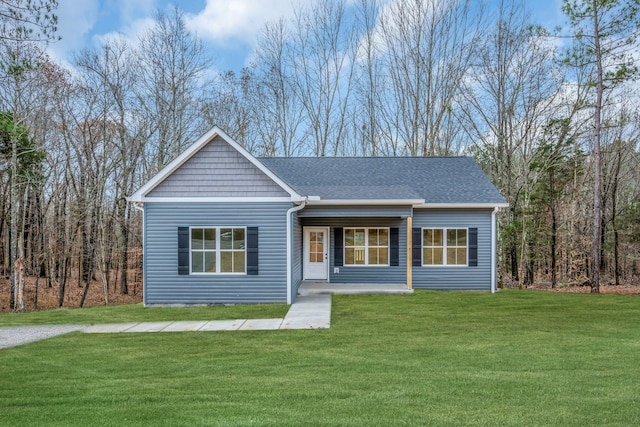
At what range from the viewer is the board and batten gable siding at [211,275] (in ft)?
36.1

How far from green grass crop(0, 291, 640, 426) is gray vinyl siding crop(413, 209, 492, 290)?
466cm

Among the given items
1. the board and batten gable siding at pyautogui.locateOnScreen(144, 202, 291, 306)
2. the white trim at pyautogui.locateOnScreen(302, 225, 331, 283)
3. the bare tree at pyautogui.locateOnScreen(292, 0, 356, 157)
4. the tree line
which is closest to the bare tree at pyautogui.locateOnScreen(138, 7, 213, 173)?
the tree line

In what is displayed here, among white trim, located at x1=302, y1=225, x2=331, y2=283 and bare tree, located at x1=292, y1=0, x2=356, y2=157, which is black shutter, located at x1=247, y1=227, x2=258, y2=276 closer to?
white trim, located at x1=302, y1=225, x2=331, y2=283

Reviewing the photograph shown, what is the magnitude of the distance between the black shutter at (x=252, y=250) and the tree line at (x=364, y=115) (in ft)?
26.4

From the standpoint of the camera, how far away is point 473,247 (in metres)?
13.5

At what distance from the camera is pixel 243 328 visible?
822 centimetres

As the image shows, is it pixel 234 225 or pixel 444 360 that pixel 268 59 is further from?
pixel 444 360

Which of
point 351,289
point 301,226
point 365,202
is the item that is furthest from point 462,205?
point 301,226

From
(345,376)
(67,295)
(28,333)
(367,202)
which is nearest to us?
(345,376)

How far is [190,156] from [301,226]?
13.8 feet

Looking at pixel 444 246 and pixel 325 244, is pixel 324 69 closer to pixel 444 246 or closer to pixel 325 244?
pixel 325 244

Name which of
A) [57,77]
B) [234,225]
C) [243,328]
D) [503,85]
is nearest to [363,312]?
[243,328]

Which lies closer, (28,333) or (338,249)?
(28,333)


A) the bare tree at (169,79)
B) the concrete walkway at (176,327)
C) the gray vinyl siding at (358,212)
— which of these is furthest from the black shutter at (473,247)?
the bare tree at (169,79)
